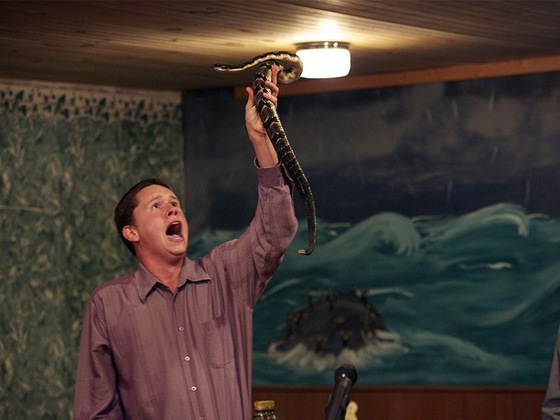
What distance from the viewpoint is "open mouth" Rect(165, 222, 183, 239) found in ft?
11.0

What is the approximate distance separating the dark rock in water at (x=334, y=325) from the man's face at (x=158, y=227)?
3477 millimetres

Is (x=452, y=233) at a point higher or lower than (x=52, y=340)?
higher

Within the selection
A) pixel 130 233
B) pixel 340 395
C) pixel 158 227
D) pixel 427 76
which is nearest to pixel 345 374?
pixel 340 395

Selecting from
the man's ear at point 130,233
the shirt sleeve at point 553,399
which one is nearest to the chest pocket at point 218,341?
the man's ear at point 130,233

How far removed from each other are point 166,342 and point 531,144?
3621mm

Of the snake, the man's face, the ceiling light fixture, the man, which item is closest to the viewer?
the snake

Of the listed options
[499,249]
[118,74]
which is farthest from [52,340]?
[499,249]

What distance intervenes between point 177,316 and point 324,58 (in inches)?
93.8

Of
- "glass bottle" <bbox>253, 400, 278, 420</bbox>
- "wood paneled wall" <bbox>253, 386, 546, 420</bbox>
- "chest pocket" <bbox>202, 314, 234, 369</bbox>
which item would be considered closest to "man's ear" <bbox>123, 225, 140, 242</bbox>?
"chest pocket" <bbox>202, 314, 234, 369</bbox>

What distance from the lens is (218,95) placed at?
734 centimetres

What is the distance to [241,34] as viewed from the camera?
A: 498cm

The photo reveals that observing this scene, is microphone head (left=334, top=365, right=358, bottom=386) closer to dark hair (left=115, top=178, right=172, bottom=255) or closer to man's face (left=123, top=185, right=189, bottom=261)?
man's face (left=123, top=185, right=189, bottom=261)

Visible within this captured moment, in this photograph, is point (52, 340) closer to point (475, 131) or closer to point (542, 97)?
point (475, 131)

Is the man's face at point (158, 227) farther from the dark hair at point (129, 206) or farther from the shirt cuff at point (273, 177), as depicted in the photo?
the shirt cuff at point (273, 177)
